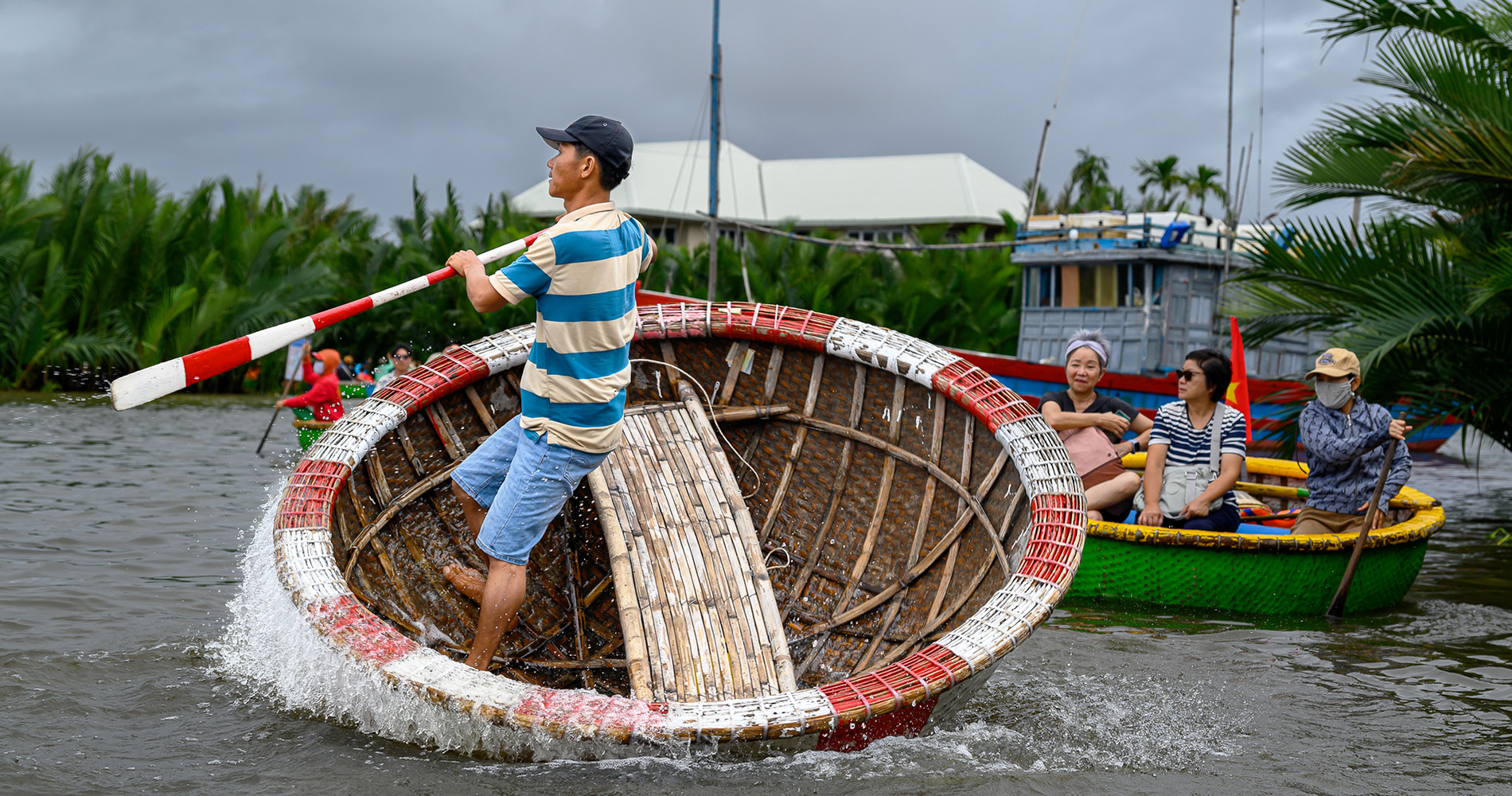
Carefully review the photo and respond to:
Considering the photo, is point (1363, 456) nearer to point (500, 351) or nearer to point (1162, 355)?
point (500, 351)

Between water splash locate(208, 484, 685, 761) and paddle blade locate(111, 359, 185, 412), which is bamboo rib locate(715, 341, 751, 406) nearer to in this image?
water splash locate(208, 484, 685, 761)

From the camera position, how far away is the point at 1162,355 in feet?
48.0

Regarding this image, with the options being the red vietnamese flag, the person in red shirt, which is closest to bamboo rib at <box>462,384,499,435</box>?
the red vietnamese flag

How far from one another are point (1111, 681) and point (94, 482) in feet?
25.4

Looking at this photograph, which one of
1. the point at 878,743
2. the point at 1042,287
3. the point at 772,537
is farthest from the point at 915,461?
the point at 1042,287

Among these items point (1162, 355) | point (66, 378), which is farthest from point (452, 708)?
point (66, 378)

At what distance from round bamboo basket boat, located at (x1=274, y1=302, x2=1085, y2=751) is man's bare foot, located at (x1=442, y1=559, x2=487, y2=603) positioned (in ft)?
0.70

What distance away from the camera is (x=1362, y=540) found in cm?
583

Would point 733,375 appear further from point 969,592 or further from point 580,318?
point 580,318

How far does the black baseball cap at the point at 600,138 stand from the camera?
328 cm

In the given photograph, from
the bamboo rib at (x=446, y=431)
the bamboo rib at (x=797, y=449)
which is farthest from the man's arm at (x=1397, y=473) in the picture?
the bamboo rib at (x=446, y=431)

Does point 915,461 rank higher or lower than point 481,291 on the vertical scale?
lower

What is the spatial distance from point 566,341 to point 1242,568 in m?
4.09

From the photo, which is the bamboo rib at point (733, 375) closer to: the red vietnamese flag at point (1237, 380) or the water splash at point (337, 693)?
the water splash at point (337, 693)
